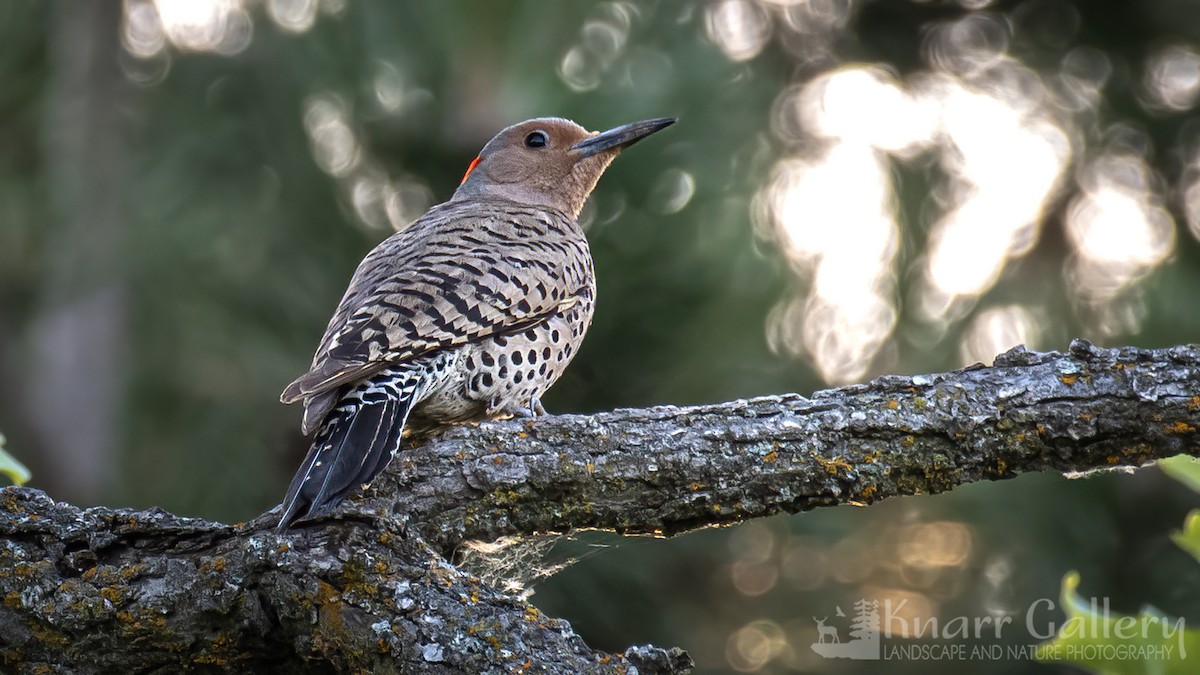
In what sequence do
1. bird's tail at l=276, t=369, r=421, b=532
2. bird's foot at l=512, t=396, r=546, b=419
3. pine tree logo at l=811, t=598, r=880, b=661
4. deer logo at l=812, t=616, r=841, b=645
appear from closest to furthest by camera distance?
bird's tail at l=276, t=369, r=421, b=532
bird's foot at l=512, t=396, r=546, b=419
pine tree logo at l=811, t=598, r=880, b=661
deer logo at l=812, t=616, r=841, b=645

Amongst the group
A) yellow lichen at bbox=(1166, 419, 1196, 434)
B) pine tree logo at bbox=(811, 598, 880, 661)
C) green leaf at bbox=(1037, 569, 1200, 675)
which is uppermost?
pine tree logo at bbox=(811, 598, 880, 661)

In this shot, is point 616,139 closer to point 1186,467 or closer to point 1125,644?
point 1186,467

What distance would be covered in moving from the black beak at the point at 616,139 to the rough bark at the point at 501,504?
2636mm

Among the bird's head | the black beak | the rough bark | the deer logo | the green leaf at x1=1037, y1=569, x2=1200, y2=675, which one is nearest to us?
the green leaf at x1=1037, y1=569, x2=1200, y2=675

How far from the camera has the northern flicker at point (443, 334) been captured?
3.33 m

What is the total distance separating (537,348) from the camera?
14.5ft

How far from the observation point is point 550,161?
5.89 m

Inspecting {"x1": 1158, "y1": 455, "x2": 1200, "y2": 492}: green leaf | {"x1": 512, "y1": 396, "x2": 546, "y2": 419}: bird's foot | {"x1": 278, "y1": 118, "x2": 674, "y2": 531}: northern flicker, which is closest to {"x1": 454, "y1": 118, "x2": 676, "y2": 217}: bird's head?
{"x1": 278, "y1": 118, "x2": 674, "y2": 531}: northern flicker

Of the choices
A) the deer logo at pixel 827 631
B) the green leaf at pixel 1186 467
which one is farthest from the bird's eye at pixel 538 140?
the green leaf at pixel 1186 467

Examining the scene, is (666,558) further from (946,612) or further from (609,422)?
(609,422)

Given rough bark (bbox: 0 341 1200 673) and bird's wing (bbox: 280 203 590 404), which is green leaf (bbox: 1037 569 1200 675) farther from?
bird's wing (bbox: 280 203 590 404)

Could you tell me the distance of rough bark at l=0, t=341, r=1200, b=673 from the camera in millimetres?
2709

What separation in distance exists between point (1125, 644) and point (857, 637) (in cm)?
431

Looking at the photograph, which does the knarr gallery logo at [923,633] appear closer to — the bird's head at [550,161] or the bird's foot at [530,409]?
the bird's foot at [530,409]
